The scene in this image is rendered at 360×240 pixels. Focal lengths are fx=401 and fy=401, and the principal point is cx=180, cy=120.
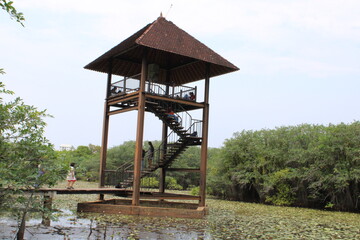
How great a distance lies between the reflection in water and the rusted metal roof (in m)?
6.58

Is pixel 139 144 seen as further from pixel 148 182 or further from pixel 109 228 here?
pixel 148 182

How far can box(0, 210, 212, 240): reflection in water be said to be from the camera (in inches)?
392

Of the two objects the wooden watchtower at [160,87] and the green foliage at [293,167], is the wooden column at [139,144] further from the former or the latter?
the green foliage at [293,167]

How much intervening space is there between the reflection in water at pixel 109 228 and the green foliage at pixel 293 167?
1032 centimetres

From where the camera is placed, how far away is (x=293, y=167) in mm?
24953

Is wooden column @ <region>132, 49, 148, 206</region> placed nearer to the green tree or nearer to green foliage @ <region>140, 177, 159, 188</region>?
the green tree

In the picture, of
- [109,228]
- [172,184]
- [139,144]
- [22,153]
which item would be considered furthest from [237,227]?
[172,184]

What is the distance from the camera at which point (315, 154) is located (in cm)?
2233

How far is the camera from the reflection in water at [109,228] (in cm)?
995

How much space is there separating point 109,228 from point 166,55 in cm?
999

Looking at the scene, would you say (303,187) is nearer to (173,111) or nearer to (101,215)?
(173,111)

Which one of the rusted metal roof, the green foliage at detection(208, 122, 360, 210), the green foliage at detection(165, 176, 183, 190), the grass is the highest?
the rusted metal roof

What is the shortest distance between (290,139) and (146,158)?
10889 millimetres

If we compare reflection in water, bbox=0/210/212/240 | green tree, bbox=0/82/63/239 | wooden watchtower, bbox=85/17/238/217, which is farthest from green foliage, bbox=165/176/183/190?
green tree, bbox=0/82/63/239
